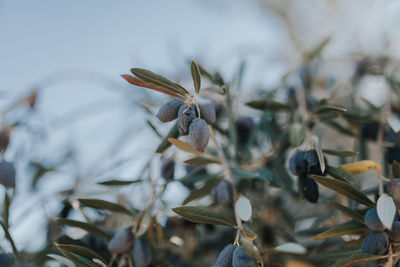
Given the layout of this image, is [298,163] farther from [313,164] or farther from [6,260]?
[6,260]

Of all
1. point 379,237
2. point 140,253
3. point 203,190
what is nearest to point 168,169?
point 203,190

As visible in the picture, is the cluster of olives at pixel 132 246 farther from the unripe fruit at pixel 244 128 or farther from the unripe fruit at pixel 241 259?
the unripe fruit at pixel 244 128

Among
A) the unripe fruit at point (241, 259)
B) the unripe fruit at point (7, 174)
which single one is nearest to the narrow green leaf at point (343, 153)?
the unripe fruit at point (241, 259)

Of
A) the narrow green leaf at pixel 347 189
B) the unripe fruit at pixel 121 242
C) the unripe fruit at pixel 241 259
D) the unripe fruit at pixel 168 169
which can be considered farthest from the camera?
the unripe fruit at pixel 168 169

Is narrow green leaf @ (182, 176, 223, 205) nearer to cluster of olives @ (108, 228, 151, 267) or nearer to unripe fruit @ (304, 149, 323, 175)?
cluster of olives @ (108, 228, 151, 267)

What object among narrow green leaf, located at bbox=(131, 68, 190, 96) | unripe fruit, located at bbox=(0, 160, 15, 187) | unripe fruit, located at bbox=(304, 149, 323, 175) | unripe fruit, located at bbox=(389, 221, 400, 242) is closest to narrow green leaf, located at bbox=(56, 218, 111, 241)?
unripe fruit, located at bbox=(0, 160, 15, 187)

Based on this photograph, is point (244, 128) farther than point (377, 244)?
Yes
